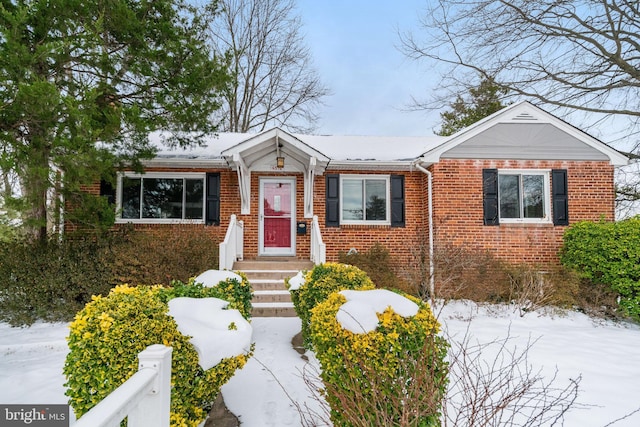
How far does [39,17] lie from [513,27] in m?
13.3

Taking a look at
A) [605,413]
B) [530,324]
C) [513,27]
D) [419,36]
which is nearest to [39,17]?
[605,413]

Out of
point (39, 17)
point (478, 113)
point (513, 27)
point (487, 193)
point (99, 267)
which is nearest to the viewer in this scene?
point (39, 17)

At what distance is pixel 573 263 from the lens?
840cm

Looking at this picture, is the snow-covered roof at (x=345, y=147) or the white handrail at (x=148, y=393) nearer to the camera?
the white handrail at (x=148, y=393)

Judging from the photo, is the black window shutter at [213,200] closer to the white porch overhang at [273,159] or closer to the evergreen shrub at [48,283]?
the white porch overhang at [273,159]

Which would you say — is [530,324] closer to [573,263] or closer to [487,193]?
[573,263]

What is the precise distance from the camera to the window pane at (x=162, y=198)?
929 centimetres

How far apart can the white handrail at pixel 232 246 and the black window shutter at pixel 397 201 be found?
164 inches

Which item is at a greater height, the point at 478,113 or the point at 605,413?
the point at 478,113

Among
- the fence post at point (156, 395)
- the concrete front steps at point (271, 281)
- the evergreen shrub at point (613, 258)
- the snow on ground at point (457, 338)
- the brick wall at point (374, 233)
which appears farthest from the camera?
the brick wall at point (374, 233)

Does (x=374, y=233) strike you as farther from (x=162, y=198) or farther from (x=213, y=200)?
(x=162, y=198)

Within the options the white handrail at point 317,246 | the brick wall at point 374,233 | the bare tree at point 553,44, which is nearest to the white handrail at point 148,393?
the white handrail at point 317,246

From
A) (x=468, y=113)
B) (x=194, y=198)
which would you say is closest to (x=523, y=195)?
(x=194, y=198)

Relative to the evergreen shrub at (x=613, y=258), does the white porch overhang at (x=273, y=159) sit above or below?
above
